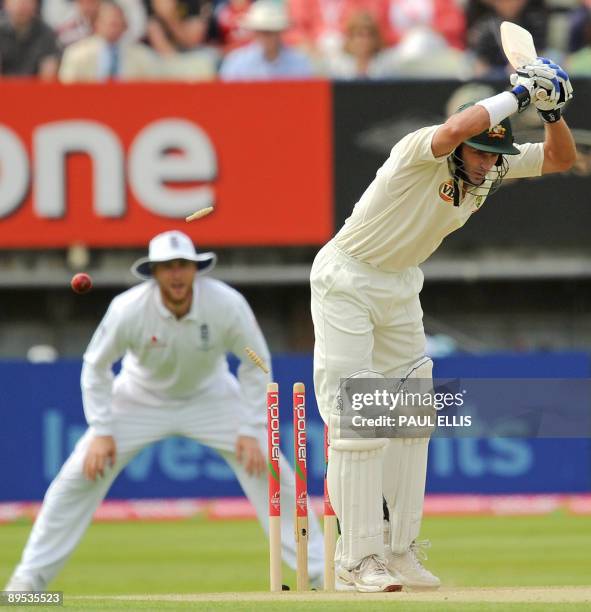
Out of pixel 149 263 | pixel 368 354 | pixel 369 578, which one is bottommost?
pixel 369 578

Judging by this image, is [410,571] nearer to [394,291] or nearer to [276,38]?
[394,291]

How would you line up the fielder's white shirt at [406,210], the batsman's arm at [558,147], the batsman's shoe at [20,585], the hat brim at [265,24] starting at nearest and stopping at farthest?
the fielder's white shirt at [406,210] → the batsman's arm at [558,147] → the batsman's shoe at [20,585] → the hat brim at [265,24]

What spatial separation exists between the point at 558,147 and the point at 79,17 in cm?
821

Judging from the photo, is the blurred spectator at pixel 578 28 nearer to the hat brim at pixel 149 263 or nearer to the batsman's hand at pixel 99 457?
the hat brim at pixel 149 263

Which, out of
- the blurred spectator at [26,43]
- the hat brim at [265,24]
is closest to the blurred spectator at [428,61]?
the hat brim at [265,24]

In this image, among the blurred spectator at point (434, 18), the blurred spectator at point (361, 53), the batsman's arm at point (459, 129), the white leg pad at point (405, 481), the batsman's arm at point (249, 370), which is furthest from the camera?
the blurred spectator at point (434, 18)

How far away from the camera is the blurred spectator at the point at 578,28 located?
13.4 metres

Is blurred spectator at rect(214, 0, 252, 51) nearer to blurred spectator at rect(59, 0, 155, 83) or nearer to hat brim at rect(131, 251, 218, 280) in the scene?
blurred spectator at rect(59, 0, 155, 83)

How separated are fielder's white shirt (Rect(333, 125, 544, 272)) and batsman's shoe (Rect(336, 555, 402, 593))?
1.08m

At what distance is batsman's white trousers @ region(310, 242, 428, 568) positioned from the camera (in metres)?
6.00

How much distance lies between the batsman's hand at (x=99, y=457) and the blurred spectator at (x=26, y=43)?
603 centimetres

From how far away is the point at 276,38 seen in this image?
13.0 metres

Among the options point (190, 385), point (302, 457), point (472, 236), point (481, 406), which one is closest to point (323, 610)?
point (302, 457)

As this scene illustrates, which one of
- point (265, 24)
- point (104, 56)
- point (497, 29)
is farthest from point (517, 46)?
point (104, 56)
